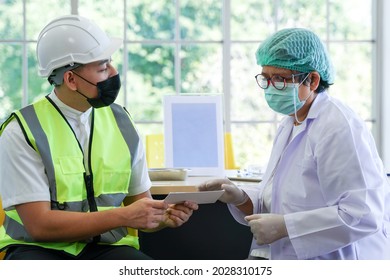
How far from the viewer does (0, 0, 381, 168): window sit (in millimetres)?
6195

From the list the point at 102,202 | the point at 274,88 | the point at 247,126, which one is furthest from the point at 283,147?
the point at 247,126

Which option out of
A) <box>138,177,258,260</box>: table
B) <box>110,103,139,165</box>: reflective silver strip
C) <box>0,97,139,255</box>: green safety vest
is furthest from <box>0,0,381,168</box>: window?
<box>0,97,139,255</box>: green safety vest

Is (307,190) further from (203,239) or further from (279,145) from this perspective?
(203,239)

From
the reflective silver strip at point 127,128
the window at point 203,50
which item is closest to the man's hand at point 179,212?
the reflective silver strip at point 127,128

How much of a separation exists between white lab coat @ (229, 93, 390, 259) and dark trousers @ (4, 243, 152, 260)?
0.51 metres

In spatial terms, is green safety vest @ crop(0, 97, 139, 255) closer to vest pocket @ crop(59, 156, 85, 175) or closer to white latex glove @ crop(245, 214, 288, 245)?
vest pocket @ crop(59, 156, 85, 175)

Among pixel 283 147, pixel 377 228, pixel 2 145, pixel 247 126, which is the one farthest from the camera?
pixel 247 126

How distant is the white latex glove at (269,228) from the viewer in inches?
92.7

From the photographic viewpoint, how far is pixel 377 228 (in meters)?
2.28

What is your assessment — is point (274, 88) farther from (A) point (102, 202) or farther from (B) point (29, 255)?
(B) point (29, 255)

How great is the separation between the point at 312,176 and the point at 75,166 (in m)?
0.80

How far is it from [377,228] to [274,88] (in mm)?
621

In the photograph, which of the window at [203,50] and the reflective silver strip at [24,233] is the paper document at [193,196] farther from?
the window at [203,50]

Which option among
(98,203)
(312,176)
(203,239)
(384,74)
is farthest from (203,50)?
(312,176)
